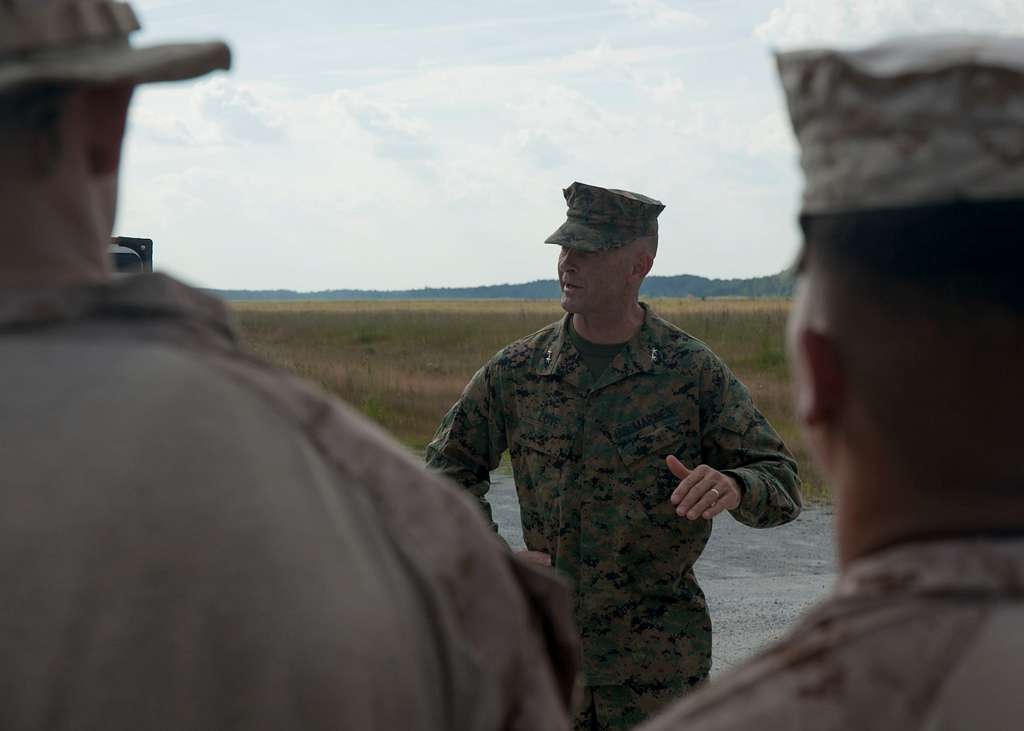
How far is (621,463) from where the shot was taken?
5043mm

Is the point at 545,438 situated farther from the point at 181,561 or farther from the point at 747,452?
the point at 181,561

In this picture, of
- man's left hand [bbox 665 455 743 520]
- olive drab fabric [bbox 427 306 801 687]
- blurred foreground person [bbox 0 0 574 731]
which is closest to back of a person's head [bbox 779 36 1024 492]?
blurred foreground person [bbox 0 0 574 731]

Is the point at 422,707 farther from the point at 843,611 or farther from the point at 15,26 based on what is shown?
the point at 15,26

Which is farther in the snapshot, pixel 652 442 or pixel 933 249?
pixel 652 442

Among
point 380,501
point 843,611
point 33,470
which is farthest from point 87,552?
point 843,611

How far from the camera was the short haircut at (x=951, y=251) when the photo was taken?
1.35 meters

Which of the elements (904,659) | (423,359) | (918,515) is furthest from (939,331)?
(423,359)

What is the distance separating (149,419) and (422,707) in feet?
1.23

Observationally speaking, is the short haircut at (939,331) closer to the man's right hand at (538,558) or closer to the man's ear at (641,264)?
the man's right hand at (538,558)

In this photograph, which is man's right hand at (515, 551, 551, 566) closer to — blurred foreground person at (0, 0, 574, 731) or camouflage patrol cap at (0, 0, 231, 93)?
blurred foreground person at (0, 0, 574, 731)

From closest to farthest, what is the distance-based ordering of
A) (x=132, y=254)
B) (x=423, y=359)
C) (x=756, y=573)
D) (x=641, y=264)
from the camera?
1. (x=641, y=264)
2. (x=132, y=254)
3. (x=756, y=573)
4. (x=423, y=359)

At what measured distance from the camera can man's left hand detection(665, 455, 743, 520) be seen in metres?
4.27

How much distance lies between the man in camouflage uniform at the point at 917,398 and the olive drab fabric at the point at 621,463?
3.36 meters

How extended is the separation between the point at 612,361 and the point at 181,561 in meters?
3.92
